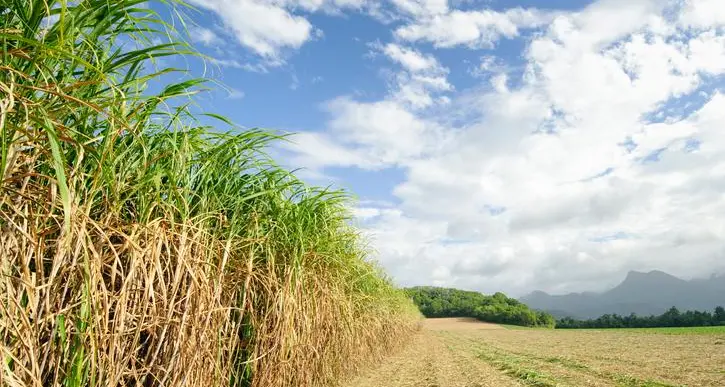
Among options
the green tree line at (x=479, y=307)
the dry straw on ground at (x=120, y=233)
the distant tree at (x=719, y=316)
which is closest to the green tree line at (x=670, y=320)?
the distant tree at (x=719, y=316)

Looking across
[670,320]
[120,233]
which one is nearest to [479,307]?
[670,320]

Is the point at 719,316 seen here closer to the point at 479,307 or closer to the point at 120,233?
the point at 479,307

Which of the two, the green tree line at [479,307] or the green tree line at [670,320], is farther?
the green tree line at [479,307]

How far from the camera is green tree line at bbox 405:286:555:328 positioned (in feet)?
250

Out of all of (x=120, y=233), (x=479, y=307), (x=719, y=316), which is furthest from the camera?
(x=479, y=307)

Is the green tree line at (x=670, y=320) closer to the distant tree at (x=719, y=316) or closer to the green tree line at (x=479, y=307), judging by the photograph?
the distant tree at (x=719, y=316)

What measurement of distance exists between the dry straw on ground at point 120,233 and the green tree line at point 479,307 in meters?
66.3

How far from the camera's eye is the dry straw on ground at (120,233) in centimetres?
150

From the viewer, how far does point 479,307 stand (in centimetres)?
7944

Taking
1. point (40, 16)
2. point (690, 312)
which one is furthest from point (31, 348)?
point (690, 312)

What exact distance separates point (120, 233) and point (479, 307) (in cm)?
8302

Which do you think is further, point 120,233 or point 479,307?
point 479,307

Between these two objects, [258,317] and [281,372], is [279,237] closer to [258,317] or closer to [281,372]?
[258,317]

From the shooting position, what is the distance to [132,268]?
1.96 meters
